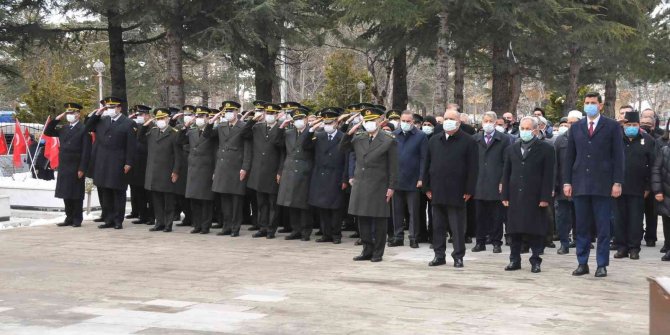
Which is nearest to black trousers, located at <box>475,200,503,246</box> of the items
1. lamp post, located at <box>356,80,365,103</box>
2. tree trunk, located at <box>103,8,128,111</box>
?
tree trunk, located at <box>103,8,128,111</box>

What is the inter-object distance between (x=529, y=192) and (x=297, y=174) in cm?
427

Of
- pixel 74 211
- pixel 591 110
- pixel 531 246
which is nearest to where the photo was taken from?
pixel 591 110

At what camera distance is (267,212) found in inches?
627

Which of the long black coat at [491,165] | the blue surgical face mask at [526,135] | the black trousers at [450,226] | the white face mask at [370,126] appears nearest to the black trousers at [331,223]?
the long black coat at [491,165]

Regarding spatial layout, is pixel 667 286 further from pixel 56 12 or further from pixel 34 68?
pixel 34 68

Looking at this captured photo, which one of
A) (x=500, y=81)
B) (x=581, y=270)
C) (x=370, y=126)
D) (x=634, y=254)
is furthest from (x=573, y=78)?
(x=581, y=270)

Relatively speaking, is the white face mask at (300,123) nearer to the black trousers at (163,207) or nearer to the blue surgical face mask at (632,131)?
the black trousers at (163,207)

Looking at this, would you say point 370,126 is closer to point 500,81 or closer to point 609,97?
point 500,81

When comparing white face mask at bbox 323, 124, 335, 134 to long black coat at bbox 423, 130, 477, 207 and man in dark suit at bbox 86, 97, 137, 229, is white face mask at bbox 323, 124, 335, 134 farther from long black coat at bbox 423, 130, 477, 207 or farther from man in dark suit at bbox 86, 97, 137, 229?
man in dark suit at bbox 86, 97, 137, 229

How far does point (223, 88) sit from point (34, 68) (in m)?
9.36

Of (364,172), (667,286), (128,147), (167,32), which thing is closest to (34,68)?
(167,32)

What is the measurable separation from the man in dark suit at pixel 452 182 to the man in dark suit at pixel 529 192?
52 cm

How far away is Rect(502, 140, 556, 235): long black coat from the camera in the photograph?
11795 mm

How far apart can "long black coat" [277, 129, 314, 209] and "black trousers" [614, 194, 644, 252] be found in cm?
438
